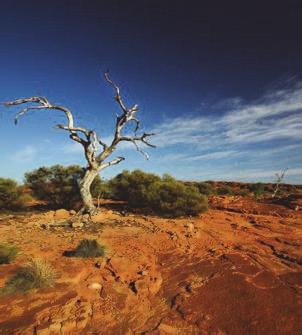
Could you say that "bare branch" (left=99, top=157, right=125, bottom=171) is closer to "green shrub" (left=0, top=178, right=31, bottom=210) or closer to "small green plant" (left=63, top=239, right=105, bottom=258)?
"green shrub" (left=0, top=178, right=31, bottom=210)

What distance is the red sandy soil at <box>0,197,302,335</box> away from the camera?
4.55 metres

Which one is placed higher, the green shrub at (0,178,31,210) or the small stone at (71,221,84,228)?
the green shrub at (0,178,31,210)

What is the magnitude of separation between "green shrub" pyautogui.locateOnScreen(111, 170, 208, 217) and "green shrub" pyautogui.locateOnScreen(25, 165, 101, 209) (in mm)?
3018

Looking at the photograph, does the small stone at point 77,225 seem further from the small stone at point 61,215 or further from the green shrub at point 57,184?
the green shrub at point 57,184

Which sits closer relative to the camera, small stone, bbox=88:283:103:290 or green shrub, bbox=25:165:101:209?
small stone, bbox=88:283:103:290

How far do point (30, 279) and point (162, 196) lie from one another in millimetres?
9286

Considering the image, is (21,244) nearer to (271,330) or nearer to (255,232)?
(271,330)

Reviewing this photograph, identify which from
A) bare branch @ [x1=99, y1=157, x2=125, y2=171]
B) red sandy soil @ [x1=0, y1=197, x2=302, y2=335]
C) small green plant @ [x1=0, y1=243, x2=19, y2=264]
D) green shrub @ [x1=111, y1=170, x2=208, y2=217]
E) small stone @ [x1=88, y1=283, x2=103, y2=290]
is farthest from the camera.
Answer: green shrub @ [x1=111, y1=170, x2=208, y2=217]

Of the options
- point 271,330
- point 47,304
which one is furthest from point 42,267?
point 271,330

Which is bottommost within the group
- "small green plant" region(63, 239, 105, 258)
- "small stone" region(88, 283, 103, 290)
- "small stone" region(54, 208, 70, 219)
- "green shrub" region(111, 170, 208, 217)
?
"small stone" region(88, 283, 103, 290)

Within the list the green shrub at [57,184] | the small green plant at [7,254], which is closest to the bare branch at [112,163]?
the green shrub at [57,184]

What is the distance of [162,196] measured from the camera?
14.6 meters

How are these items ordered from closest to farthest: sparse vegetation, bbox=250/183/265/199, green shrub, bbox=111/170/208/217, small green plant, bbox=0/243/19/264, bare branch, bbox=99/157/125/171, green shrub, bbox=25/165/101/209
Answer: small green plant, bbox=0/243/19/264 < bare branch, bbox=99/157/125/171 < green shrub, bbox=111/170/208/217 < green shrub, bbox=25/165/101/209 < sparse vegetation, bbox=250/183/265/199

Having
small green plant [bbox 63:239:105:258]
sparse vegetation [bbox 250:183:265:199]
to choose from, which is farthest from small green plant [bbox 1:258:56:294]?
sparse vegetation [bbox 250:183:265:199]
